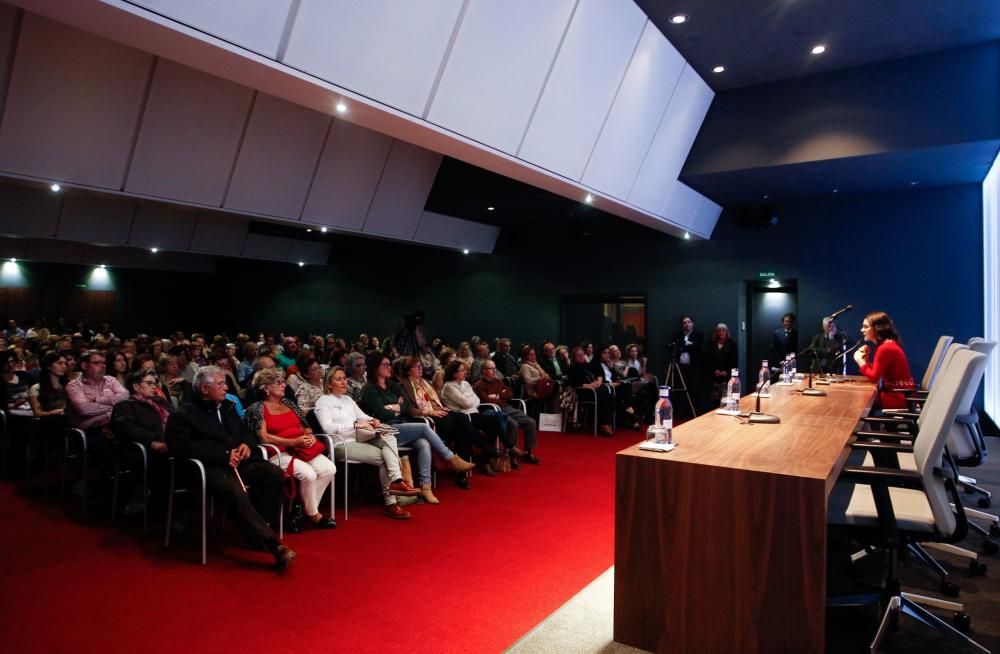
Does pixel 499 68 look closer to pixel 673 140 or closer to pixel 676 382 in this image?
pixel 673 140

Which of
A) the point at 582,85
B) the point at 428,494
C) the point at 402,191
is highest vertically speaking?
the point at 402,191

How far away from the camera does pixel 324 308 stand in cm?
1475

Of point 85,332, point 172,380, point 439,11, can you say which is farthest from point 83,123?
point 85,332

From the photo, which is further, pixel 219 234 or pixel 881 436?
pixel 219 234

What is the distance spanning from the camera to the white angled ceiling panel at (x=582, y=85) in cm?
539

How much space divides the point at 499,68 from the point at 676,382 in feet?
22.8

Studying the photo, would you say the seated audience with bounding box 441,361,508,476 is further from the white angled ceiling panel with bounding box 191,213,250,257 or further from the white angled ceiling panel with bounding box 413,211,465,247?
the white angled ceiling panel with bounding box 191,213,250,257

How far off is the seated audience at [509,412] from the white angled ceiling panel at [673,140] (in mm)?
Result: 2676

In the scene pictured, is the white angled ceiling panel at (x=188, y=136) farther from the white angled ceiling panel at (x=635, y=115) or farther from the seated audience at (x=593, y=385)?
the seated audience at (x=593, y=385)

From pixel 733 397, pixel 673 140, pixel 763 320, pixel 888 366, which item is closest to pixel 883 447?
pixel 733 397

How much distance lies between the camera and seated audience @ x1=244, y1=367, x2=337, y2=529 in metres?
4.42

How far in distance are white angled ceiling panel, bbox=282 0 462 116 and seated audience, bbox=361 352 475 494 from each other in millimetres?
2332

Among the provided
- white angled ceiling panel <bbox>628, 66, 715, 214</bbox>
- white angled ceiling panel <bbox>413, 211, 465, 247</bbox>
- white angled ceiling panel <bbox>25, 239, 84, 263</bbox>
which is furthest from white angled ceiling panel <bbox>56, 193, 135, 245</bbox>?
white angled ceiling panel <bbox>628, 66, 715, 214</bbox>

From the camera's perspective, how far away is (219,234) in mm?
12164
